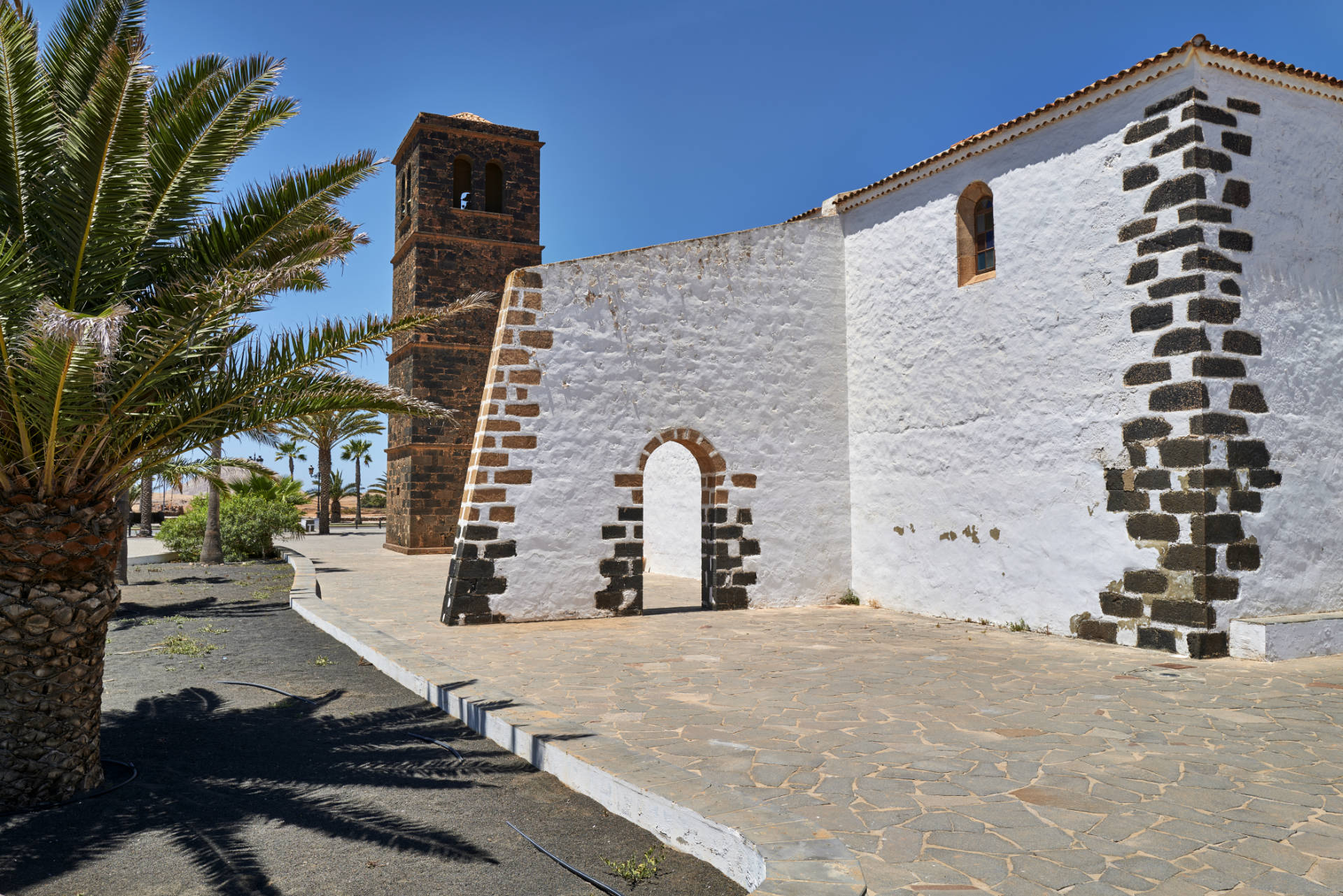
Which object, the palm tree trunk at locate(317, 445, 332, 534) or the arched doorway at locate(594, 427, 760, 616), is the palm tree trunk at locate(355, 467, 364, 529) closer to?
the palm tree trunk at locate(317, 445, 332, 534)

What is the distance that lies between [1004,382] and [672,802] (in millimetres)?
6945

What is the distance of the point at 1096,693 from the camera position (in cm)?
616

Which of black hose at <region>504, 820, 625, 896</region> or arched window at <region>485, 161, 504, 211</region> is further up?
arched window at <region>485, 161, 504, 211</region>

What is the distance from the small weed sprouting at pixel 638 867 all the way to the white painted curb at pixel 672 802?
139 millimetres

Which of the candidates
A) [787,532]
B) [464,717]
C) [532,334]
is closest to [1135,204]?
[787,532]

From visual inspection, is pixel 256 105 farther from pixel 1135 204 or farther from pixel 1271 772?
pixel 1135 204

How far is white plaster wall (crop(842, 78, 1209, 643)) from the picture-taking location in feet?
27.4

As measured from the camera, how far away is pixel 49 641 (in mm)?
4488

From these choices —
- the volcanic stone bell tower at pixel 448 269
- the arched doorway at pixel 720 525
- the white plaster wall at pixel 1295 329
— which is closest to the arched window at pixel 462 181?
the volcanic stone bell tower at pixel 448 269

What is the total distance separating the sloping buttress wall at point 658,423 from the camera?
988 centimetres

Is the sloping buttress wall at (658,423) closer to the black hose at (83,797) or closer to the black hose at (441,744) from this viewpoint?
the black hose at (441,744)

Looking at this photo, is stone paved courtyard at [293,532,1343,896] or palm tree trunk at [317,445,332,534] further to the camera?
palm tree trunk at [317,445,332,534]

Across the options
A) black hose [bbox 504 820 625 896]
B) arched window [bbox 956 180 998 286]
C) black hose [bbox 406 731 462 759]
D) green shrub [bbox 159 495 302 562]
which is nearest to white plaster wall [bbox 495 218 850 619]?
arched window [bbox 956 180 998 286]

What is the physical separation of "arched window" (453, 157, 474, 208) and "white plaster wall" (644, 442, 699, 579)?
438 inches
